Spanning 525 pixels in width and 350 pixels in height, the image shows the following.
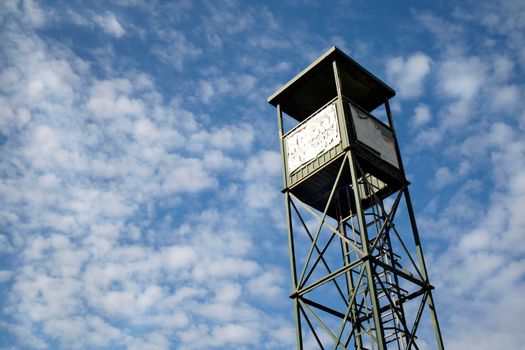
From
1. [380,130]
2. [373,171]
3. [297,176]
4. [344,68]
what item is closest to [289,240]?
[297,176]

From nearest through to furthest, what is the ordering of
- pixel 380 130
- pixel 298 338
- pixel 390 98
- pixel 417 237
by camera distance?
pixel 298 338 < pixel 417 237 < pixel 380 130 < pixel 390 98

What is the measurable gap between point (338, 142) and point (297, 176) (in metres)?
1.78

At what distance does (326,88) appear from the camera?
19.9 meters

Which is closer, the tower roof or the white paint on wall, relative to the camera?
the white paint on wall

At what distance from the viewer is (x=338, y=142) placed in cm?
1717

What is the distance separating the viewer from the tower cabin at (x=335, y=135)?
57.2ft

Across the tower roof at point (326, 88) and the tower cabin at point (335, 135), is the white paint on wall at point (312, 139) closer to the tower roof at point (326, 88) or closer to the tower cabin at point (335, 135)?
the tower cabin at point (335, 135)

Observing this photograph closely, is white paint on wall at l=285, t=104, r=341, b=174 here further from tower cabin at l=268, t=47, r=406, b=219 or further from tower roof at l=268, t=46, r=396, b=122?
tower roof at l=268, t=46, r=396, b=122

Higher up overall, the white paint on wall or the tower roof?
the tower roof

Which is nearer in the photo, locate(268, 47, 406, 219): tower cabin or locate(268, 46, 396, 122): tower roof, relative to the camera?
locate(268, 47, 406, 219): tower cabin

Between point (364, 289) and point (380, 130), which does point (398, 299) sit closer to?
point (364, 289)

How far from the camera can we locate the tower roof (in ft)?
62.1

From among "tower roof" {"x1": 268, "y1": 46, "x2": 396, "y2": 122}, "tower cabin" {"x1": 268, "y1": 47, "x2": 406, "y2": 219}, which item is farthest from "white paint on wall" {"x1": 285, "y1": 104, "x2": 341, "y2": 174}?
"tower roof" {"x1": 268, "y1": 46, "x2": 396, "y2": 122}

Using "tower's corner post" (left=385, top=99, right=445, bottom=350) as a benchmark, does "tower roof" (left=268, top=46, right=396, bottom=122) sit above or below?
above
